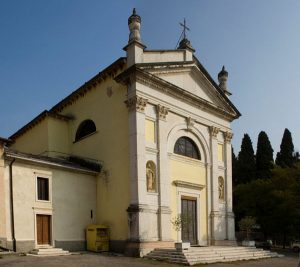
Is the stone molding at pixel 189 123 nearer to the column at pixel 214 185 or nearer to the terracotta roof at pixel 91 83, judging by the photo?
the column at pixel 214 185

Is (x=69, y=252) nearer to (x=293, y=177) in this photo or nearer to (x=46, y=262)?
(x=46, y=262)

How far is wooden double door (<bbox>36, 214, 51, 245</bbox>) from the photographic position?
19688 mm

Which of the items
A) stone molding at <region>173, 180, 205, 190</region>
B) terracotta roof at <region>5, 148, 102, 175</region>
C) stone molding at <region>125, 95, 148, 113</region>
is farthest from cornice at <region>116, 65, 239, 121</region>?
terracotta roof at <region>5, 148, 102, 175</region>

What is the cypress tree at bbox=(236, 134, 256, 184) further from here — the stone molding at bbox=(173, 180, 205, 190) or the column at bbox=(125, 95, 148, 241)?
the column at bbox=(125, 95, 148, 241)

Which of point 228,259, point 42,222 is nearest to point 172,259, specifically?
point 228,259

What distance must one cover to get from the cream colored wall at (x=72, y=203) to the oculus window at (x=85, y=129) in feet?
11.0

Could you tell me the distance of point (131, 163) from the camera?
2075 cm

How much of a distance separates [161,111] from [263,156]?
2640 centimetres

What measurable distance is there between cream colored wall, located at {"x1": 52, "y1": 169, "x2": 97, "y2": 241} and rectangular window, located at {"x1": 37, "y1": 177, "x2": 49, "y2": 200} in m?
0.37

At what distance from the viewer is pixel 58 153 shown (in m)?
26.2

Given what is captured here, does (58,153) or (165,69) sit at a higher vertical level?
(165,69)

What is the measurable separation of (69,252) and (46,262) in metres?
4.52

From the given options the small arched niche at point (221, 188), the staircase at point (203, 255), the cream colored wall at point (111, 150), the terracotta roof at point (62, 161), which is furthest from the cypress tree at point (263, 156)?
the cream colored wall at point (111, 150)

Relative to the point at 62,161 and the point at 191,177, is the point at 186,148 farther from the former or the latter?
the point at 62,161
